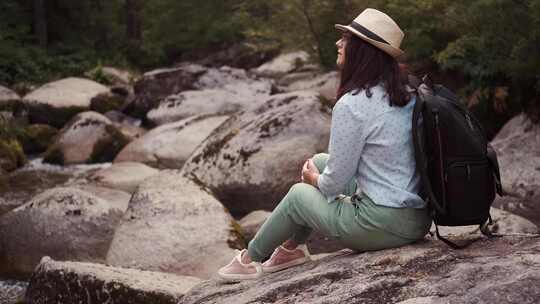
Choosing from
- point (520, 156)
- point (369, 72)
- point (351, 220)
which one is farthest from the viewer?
point (520, 156)

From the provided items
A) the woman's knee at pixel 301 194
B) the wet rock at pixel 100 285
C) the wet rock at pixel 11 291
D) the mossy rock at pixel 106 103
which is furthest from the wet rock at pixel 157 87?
the woman's knee at pixel 301 194

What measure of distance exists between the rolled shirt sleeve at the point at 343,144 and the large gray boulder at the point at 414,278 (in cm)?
43

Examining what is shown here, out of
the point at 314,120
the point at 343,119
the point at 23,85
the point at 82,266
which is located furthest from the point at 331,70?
the point at 343,119

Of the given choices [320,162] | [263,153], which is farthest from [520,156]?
[320,162]

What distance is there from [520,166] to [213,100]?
286 inches

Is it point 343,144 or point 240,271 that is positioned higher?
point 343,144

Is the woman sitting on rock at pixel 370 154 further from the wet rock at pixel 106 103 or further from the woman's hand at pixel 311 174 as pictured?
the wet rock at pixel 106 103

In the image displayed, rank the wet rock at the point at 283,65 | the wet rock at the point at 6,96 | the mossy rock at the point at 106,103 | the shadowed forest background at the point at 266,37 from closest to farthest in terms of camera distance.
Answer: the shadowed forest background at the point at 266,37, the wet rock at the point at 6,96, the mossy rock at the point at 106,103, the wet rock at the point at 283,65

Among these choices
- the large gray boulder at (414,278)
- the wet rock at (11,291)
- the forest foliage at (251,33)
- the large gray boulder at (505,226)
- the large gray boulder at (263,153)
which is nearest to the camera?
the large gray boulder at (414,278)

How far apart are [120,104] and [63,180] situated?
607 cm

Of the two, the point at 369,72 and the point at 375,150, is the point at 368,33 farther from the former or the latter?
the point at 375,150

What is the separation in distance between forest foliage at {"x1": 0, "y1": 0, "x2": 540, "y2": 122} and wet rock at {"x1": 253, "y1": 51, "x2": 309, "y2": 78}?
86 cm

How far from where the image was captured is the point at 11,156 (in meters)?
11.3

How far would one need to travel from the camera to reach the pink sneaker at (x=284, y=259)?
4008 mm
